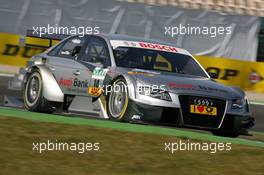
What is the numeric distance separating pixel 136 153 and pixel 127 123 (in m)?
1.95

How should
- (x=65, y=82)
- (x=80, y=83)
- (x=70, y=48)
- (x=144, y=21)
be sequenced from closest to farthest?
(x=80, y=83)
(x=65, y=82)
(x=70, y=48)
(x=144, y=21)

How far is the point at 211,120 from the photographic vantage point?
9523mm

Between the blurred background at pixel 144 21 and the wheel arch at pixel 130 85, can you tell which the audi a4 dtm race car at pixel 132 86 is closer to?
the wheel arch at pixel 130 85

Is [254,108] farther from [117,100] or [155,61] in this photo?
[117,100]

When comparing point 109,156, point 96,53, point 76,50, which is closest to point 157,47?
point 96,53

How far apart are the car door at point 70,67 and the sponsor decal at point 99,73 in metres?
0.09

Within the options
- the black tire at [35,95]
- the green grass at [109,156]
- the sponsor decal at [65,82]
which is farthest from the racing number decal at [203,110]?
the black tire at [35,95]

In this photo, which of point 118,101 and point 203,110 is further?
point 118,101

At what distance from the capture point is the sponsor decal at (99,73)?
10070 mm

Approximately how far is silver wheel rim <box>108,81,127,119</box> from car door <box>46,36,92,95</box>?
68 centimetres

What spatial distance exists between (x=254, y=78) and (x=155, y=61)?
9.30 meters

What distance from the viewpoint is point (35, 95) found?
1091cm

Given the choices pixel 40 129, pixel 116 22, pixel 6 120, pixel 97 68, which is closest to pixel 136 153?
pixel 40 129

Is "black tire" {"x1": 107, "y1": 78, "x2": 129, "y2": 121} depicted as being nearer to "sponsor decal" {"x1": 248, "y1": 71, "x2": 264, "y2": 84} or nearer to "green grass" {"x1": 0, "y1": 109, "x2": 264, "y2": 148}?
"green grass" {"x1": 0, "y1": 109, "x2": 264, "y2": 148}
